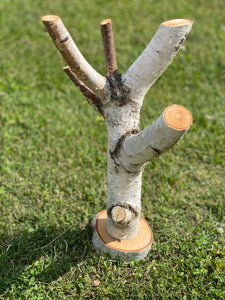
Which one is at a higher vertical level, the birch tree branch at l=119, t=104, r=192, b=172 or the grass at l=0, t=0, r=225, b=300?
the birch tree branch at l=119, t=104, r=192, b=172

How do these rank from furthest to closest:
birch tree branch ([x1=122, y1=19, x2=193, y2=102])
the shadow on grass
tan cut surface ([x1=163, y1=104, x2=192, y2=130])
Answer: the shadow on grass < birch tree branch ([x1=122, y1=19, x2=193, y2=102]) < tan cut surface ([x1=163, y1=104, x2=192, y2=130])

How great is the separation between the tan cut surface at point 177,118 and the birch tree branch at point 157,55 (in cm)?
43

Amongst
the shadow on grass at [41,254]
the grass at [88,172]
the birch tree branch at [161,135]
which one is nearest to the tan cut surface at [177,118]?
the birch tree branch at [161,135]

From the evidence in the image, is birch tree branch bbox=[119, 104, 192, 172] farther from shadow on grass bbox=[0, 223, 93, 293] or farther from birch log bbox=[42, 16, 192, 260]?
shadow on grass bbox=[0, 223, 93, 293]

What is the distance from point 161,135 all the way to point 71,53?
719 mm

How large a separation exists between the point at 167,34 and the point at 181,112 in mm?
515

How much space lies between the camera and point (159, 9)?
22.6ft

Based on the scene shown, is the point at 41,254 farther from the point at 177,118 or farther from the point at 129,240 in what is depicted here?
the point at 177,118

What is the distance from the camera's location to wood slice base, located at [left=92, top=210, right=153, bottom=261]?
277 cm

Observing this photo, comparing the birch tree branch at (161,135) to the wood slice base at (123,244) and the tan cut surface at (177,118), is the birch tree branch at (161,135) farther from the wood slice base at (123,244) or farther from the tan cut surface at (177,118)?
the wood slice base at (123,244)

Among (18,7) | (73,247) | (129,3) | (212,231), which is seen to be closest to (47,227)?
(73,247)

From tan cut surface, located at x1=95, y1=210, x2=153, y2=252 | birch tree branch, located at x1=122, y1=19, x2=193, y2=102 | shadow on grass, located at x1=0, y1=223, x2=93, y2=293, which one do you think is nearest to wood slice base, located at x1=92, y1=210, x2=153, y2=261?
tan cut surface, located at x1=95, y1=210, x2=153, y2=252

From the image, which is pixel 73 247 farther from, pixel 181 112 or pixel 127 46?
pixel 127 46

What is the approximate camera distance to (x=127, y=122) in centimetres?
245
